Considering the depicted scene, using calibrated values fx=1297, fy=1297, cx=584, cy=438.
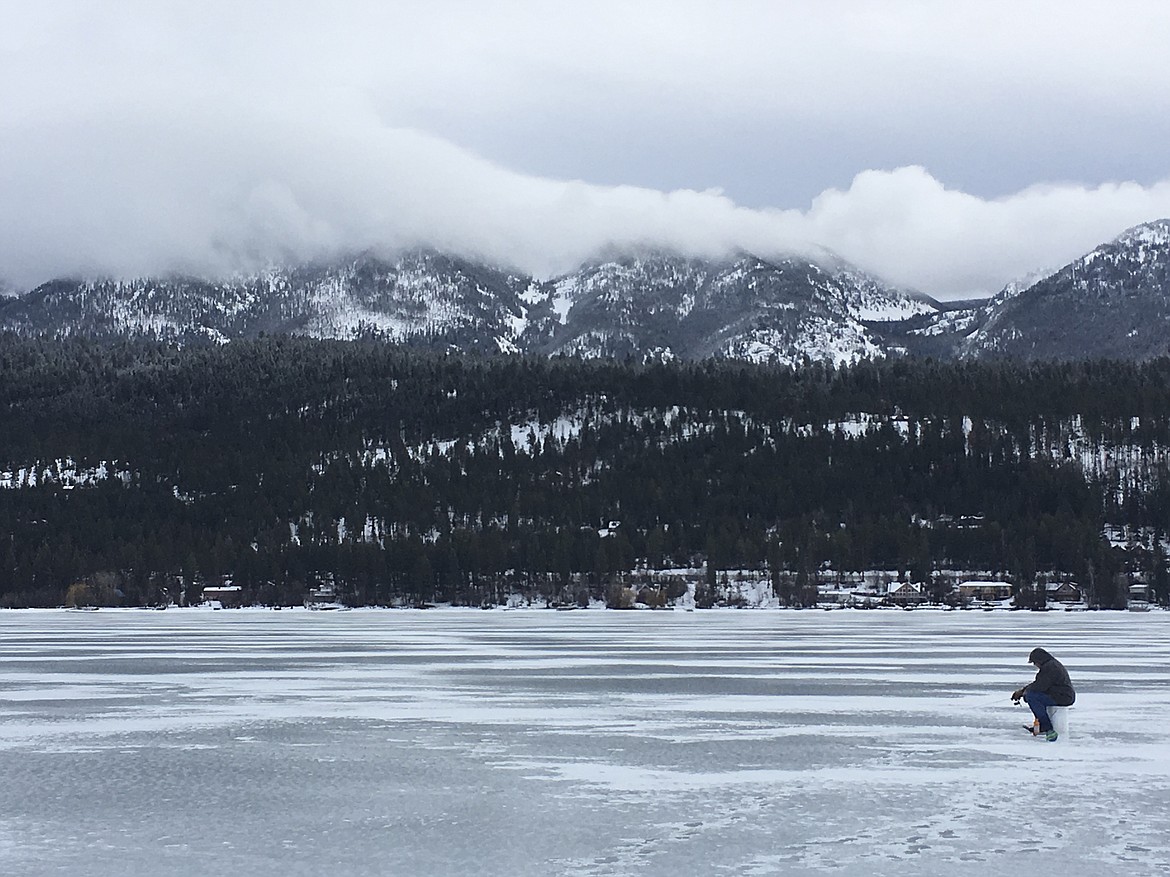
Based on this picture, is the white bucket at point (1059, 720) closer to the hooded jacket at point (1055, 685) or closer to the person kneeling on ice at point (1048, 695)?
the person kneeling on ice at point (1048, 695)

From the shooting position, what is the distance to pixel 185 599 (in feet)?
536

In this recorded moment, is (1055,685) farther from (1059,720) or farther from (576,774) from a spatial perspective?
(576,774)

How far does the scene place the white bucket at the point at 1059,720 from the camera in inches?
981

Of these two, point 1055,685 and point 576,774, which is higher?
point 1055,685

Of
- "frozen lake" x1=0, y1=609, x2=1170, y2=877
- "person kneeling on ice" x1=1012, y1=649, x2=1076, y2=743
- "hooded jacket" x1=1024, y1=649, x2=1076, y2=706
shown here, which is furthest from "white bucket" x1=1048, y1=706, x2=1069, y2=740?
"frozen lake" x1=0, y1=609, x2=1170, y2=877

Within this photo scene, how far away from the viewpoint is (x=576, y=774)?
68.6ft

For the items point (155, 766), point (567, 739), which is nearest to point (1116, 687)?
point (567, 739)

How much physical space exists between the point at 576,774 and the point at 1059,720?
404 inches

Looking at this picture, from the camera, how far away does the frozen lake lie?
1545cm

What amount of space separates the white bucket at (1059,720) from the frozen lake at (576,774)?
397 mm

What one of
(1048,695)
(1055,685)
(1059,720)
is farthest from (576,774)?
(1059,720)

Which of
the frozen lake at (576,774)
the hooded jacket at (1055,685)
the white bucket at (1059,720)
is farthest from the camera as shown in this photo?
the white bucket at (1059,720)

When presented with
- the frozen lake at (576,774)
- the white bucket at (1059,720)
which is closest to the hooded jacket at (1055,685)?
the white bucket at (1059,720)

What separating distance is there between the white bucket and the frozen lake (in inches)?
15.6
